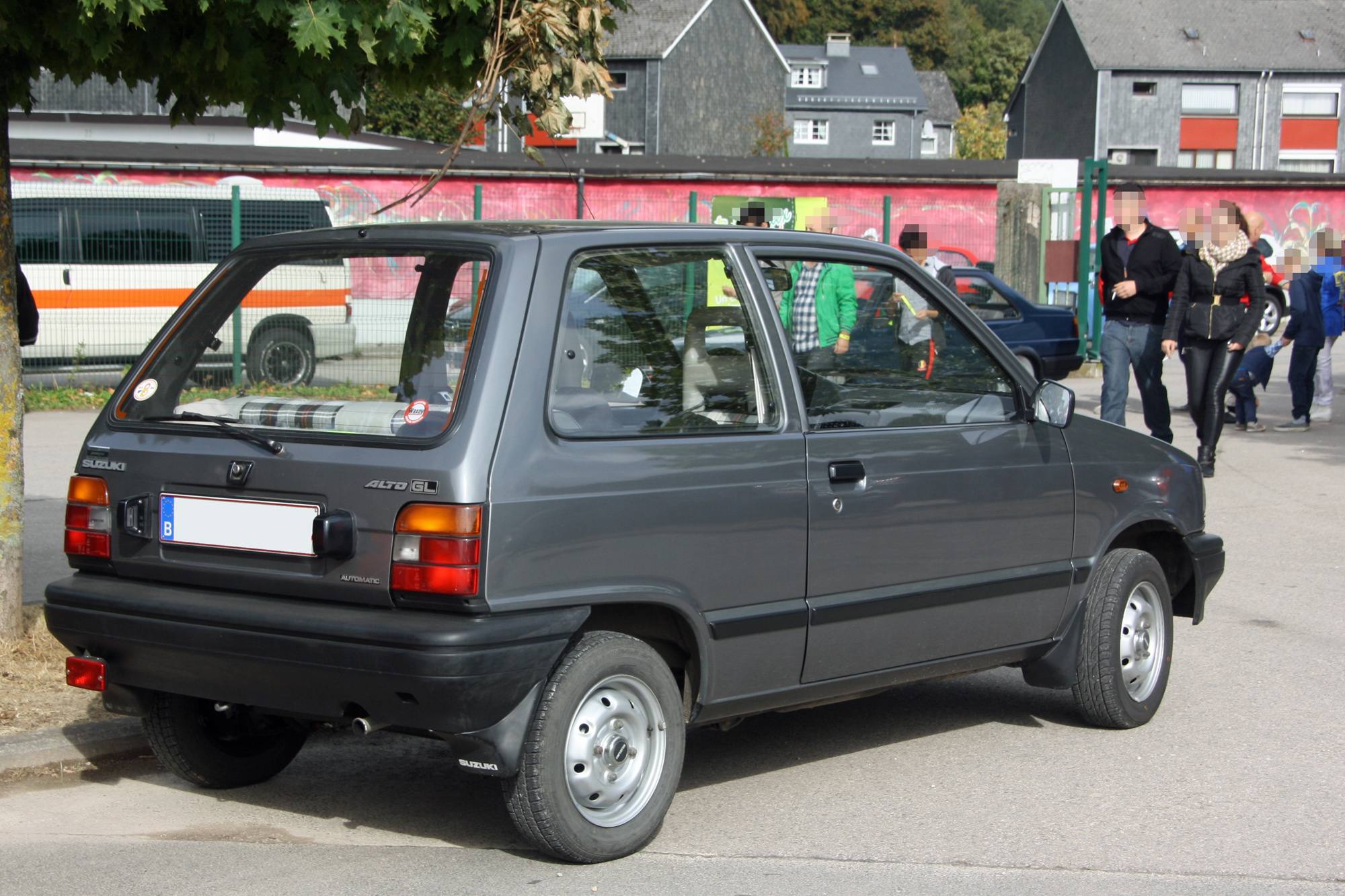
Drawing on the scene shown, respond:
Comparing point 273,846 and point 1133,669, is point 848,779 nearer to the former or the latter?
point 1133,669

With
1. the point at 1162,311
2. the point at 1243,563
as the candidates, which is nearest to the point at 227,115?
the point at 1162,311

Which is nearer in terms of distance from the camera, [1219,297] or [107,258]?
Result: [1219,297]

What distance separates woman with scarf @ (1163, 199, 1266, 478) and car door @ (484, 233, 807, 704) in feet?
Result: 24.8

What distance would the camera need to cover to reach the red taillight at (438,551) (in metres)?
3.71

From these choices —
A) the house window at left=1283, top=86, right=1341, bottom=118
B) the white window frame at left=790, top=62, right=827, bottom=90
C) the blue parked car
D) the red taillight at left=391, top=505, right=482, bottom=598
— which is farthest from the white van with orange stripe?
the white window frame at left=790, top=62, right=827, bottom=90

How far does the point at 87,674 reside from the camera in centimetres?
429

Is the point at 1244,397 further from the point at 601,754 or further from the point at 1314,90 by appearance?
the point at 1314,90

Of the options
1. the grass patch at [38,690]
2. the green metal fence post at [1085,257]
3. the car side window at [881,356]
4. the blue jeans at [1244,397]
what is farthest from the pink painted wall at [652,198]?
the car side window at [881,356]

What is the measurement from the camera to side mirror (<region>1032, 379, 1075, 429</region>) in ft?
17.0

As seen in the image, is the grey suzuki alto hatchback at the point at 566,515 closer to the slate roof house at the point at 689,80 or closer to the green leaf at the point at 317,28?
the green leaf at the point at 317,28

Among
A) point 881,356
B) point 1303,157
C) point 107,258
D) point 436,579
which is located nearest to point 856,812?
point 881,356

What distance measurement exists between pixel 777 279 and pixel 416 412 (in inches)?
51.4

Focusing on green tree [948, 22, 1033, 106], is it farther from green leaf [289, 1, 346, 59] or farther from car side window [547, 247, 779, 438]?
car side window [547, 247, 779, 438]

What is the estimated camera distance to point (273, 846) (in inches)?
→ 170
